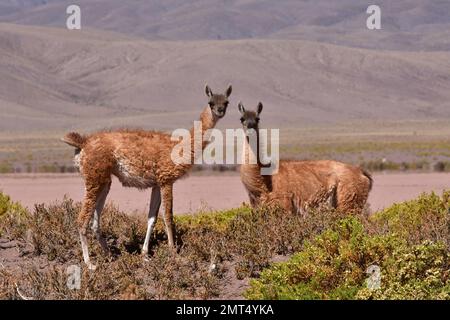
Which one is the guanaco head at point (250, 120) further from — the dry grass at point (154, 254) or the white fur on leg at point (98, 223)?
the white fur on leg at point (98, 223)

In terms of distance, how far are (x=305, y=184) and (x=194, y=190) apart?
54.2 ft

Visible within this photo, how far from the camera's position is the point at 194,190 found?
27.4 metres

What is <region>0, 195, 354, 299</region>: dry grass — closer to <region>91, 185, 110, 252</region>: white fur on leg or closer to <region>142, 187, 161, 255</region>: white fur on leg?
<region>91, 185, 110, 252</region>: white fur on leg

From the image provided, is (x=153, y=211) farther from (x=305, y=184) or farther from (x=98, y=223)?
(x=305, y=184)

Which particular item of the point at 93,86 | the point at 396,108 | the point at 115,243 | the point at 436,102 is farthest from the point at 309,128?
the point at 115,243

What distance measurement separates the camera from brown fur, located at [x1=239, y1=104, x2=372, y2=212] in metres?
10.8

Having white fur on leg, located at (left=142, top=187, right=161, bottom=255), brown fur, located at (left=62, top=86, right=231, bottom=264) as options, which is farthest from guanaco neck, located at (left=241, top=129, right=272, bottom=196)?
white fur on leg, located at (left=142, top=187, right=161, bottom=255)

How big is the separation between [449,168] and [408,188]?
29.2ft

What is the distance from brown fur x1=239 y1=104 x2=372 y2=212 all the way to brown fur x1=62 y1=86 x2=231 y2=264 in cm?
121

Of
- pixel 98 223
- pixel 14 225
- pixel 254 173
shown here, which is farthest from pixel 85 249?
pixel 254 173

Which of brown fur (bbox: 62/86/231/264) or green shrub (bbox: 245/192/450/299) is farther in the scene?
brown fur (bbox: 62/86/231/264)

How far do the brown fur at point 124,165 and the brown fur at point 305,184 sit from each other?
3.98 feet
